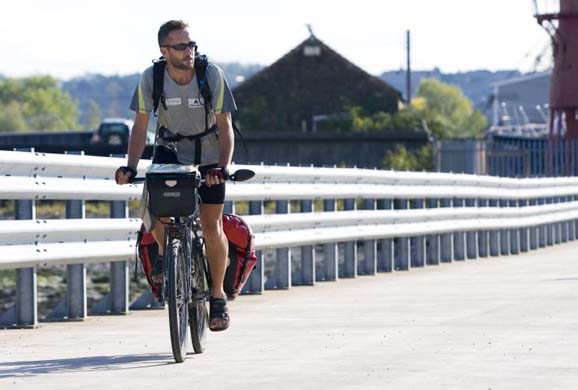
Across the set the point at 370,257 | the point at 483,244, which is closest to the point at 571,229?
the point at 483,244

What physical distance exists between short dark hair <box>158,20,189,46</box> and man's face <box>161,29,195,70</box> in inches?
0.7

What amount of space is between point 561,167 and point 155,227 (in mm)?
43859

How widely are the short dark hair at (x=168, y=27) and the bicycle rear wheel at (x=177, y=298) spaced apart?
1065 mm

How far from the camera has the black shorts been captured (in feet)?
32.6

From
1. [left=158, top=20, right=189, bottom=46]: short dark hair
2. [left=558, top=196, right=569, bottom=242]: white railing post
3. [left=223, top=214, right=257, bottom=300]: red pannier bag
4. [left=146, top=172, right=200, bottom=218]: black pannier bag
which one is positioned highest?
[left=158, top=20, right=189, bottom=46]: short dark hair

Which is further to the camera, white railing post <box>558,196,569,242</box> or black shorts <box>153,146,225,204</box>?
white railing post <box>558,196,569,242</box>

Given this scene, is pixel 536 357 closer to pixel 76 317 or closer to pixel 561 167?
pixel 76 317

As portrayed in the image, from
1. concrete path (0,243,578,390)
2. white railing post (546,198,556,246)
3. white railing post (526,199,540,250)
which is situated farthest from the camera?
white railing post (546,198,556,246)

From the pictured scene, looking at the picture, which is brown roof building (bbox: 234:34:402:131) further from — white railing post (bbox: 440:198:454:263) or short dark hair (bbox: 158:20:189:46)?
short dark hair (bbox: 158:20:189:46)

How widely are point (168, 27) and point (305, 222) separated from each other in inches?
257

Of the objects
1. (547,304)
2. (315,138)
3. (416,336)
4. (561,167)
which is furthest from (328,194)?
(315,138)

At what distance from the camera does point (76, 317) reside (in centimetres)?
1269

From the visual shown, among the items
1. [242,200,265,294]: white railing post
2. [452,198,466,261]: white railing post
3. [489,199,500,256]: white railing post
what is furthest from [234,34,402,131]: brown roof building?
[242,200,265,294]: white railing post

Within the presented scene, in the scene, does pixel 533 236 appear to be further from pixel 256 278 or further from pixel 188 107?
pixel 188 107
